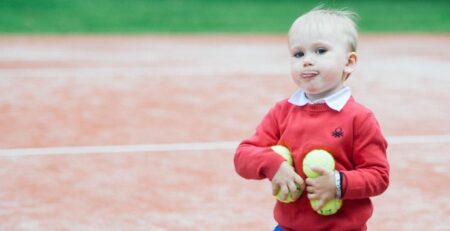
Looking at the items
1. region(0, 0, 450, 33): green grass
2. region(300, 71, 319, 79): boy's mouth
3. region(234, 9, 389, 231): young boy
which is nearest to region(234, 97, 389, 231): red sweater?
region(234, 9, 389, 231): young boy

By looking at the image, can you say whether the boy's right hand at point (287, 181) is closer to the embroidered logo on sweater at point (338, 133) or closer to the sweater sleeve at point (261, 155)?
the sweater sleeve at point (261, 155)

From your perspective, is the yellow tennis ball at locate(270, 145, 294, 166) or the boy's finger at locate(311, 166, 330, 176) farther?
the yellow tennis ball at locate(270, 145, 294, 166)

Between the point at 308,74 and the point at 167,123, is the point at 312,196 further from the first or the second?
the point at 167,123

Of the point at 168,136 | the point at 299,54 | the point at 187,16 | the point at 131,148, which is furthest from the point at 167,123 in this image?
the point at 187,16

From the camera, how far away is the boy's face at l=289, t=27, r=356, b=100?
2744 mm

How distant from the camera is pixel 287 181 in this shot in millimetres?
2658

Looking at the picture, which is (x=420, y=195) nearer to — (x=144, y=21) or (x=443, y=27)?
(x=144, y=21)

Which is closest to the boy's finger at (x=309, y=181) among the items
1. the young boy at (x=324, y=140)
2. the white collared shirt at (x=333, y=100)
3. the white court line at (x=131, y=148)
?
the young boy at (x=324, y=140)

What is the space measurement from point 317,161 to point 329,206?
16cm

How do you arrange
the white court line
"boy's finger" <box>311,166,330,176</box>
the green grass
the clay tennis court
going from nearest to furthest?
"boy's finger" <box>311,166,330,176</box> < the clay tennis court < the white court line < the green grass

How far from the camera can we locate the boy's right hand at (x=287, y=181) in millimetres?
2656

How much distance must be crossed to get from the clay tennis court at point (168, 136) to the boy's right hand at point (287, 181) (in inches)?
46.2

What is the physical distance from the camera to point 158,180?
15.4ft

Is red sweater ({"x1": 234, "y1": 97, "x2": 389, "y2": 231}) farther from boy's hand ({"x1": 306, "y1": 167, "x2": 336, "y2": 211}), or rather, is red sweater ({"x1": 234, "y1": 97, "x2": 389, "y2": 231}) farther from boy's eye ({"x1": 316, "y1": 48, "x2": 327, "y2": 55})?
boy's eye ({"x1": 316, "y1": 48, "x2": 327, "y2": 55})
